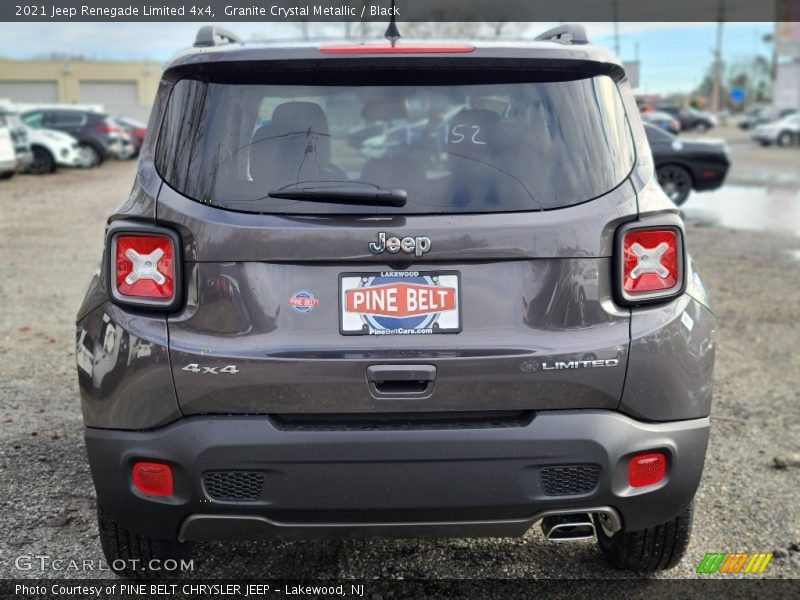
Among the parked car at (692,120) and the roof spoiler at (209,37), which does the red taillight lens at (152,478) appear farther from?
the parked car at (692,120)

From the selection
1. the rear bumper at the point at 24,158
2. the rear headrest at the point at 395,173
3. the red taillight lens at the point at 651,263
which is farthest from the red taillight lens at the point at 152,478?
the rear bumper at the point at 24,158

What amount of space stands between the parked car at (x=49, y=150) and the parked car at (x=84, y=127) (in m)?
1.62

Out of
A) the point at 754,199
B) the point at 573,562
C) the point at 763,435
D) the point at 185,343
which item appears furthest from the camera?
the point at 754,199

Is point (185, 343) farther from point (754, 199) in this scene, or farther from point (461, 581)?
point (754, 199)

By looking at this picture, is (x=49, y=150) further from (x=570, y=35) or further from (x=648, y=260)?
(x=648, y=260)

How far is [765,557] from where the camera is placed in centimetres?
343

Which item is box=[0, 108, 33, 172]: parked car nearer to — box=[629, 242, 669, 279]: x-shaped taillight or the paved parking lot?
the paved parking lot

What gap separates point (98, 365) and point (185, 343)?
1.10 feet

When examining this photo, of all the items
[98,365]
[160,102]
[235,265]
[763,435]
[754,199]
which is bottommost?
[754,199]

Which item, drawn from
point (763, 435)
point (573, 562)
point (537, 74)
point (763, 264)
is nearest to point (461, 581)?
point (573, 562)

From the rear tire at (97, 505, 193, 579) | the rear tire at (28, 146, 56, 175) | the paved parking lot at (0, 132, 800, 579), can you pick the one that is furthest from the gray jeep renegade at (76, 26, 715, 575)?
the rear tire at (28, 146, 56, 175)

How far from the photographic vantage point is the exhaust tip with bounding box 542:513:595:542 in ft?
9.02

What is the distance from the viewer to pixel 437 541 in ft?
11.7

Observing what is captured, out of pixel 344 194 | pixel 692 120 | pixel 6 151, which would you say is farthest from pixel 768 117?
pixel 344 194
